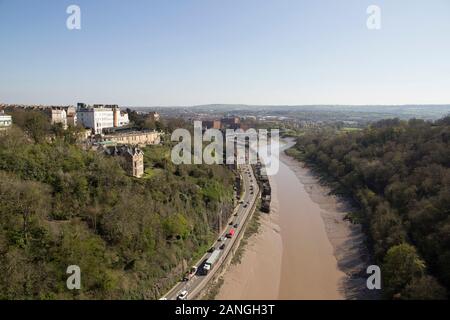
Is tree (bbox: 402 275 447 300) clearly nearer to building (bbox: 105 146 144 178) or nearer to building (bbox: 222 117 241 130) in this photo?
building (bbox: 105 146 144 178)

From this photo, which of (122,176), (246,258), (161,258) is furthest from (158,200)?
(246,258)

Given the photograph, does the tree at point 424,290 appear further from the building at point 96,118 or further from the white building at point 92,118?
the white building at point 92,118

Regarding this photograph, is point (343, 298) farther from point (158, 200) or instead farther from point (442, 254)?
point (158, 200)

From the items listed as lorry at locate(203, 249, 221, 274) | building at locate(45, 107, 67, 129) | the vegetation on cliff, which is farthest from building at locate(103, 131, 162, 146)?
the vegetation on cliff

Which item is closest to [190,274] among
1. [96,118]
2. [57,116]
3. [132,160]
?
[132,160]

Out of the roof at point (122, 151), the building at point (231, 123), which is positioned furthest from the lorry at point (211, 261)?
the building at point (231, 123)

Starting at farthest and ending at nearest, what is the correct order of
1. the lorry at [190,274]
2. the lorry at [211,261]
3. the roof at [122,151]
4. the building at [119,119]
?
the building at [119,119], the roof at [122,151], the lorry at [211,261], the lorry at [190,274]
